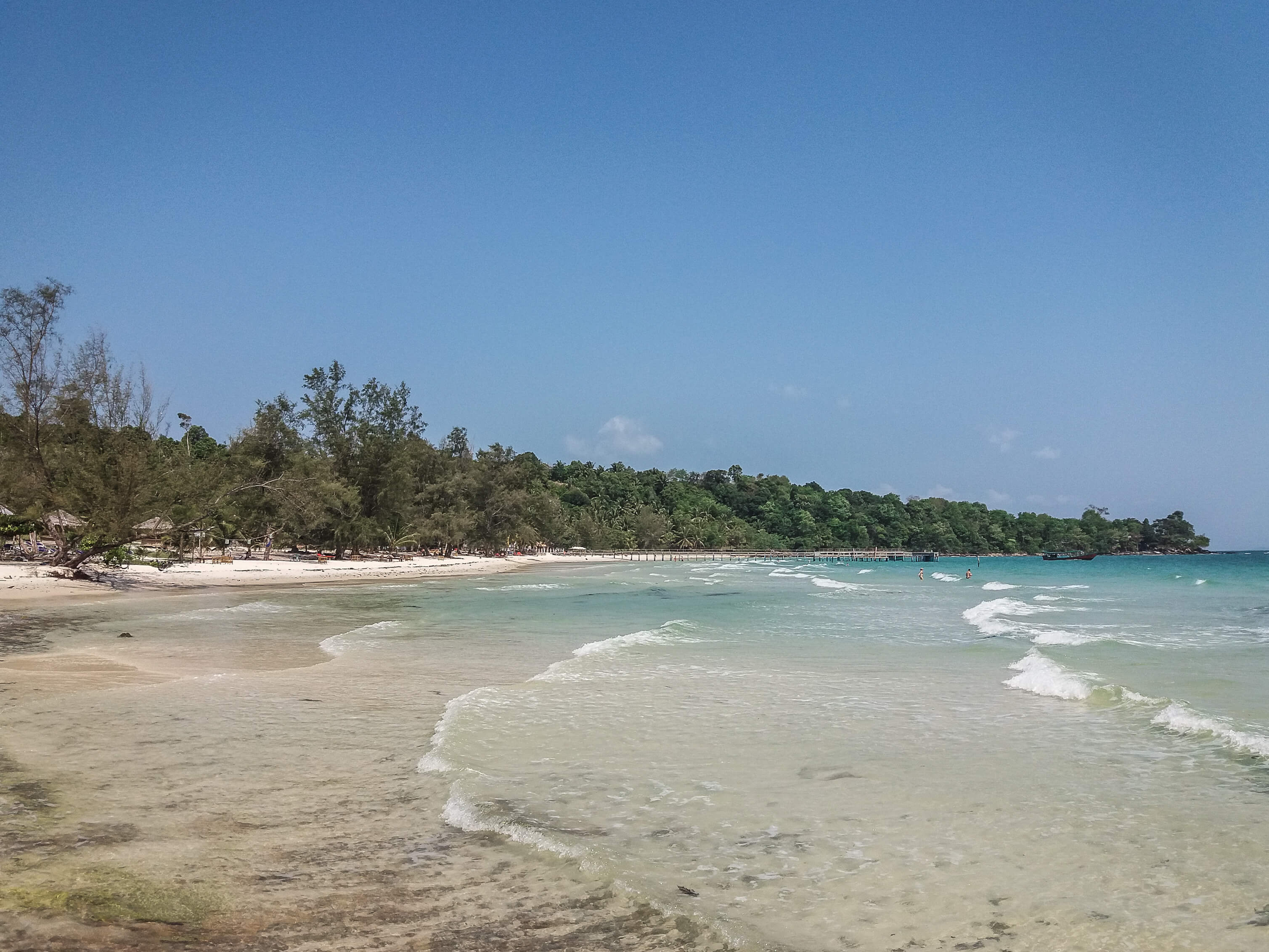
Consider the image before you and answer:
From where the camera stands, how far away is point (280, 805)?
21.1 feet

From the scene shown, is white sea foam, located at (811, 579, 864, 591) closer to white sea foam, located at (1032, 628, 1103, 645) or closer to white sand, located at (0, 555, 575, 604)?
white sea foam, located at (1032, 628, 1103, 645)

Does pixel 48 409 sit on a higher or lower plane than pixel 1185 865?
higher

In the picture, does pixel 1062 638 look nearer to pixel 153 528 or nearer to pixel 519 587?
pixel 519 587

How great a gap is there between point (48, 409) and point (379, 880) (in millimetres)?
36896

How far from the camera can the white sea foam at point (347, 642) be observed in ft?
55.1

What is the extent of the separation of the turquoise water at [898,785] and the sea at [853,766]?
0.03m

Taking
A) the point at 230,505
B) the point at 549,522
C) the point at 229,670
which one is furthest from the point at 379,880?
the point at 549,522

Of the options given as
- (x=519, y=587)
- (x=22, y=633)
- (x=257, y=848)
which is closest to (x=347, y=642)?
(x=22, y=633)

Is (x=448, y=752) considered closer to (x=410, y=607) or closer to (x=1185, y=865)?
(x=1185, y=865)

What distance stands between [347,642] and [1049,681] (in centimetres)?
1375

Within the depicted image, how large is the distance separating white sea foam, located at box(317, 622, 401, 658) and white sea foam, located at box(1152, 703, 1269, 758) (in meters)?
13.4

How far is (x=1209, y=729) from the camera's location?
960cm

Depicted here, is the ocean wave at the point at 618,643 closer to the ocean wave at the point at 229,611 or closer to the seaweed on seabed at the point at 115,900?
the seaweed on seabed at the point at 115,900

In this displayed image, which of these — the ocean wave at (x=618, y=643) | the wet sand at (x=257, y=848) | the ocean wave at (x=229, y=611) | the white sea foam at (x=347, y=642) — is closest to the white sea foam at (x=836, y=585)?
the ocean wave at (x=618, y=643)
